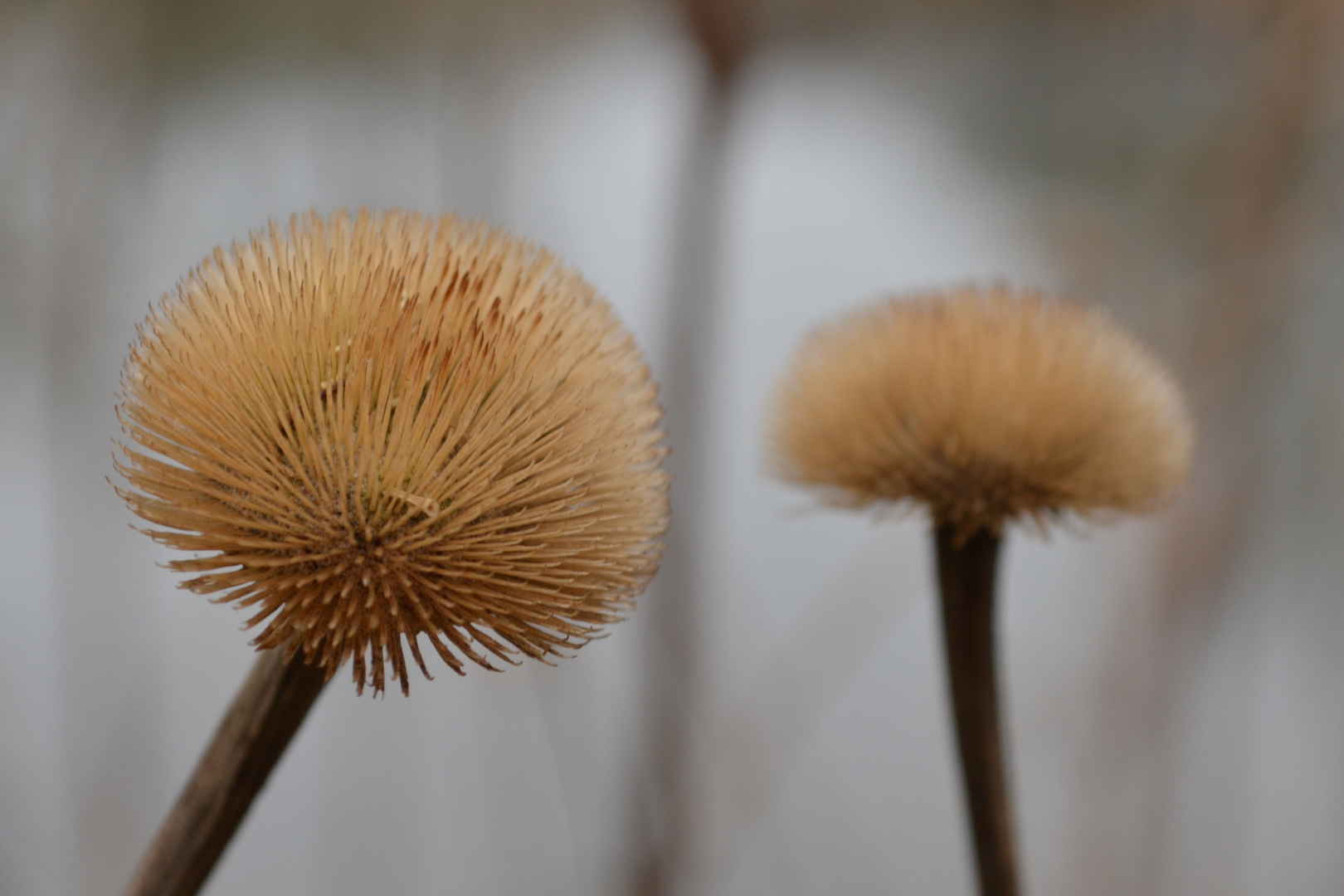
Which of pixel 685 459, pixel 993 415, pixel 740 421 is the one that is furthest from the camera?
pixel 740 421

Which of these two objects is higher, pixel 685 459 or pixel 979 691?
pixel 685 459

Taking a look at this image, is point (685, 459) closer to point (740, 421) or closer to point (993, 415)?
point (740, 421)

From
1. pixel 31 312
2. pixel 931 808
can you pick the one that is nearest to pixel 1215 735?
pixel 931 808

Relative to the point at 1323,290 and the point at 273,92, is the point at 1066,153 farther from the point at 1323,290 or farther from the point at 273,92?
the point at 273,92

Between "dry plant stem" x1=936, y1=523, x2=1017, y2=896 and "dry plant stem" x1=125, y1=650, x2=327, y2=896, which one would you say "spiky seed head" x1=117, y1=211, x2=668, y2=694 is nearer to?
"dry plant stem" x1=125, y1=650, x2=327, y2=896

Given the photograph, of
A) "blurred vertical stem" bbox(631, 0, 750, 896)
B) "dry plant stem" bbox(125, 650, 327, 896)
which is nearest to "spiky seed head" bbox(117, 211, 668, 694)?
"dry plant stem" bbox(125, 650, 327, 896)

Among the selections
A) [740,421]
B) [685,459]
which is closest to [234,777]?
[685,459]
